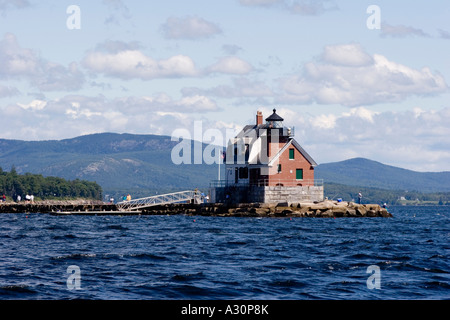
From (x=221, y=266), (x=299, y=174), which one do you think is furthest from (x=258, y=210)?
(x=221, y=266)

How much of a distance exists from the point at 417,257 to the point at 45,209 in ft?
293

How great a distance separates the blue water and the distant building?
37.0 m

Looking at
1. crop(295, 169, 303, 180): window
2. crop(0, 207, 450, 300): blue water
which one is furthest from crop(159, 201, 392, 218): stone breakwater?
crop(0, 207, 450, 300): blue water

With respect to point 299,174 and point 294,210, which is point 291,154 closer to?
point 299,174

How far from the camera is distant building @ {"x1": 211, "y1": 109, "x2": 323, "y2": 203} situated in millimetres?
91062

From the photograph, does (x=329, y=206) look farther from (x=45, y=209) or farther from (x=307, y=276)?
(x=307, y=276)

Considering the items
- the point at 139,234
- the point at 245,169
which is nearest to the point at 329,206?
the point at 245,169

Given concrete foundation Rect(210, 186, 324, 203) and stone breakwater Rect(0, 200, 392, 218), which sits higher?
concrete foundation Rect(210, 186, 324, 203)

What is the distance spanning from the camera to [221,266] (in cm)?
3409

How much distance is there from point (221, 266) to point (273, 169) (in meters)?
57.7

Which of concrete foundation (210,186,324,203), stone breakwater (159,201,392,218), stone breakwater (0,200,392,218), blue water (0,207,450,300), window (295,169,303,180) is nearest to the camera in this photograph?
blue water (0,207,450,300)

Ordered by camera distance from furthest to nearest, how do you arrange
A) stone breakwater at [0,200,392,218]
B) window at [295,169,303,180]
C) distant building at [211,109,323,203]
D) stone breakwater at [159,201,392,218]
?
1. window at [295,169,303,180]
2. distant building at [211,109,323,203]
3. stone breakwater at [0,200,392,218]
4. stone breakwater at [159,201,392,218]

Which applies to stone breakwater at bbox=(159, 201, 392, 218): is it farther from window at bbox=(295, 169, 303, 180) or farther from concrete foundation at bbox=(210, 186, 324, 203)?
window at bbox=(295, 169, 303, 180)
